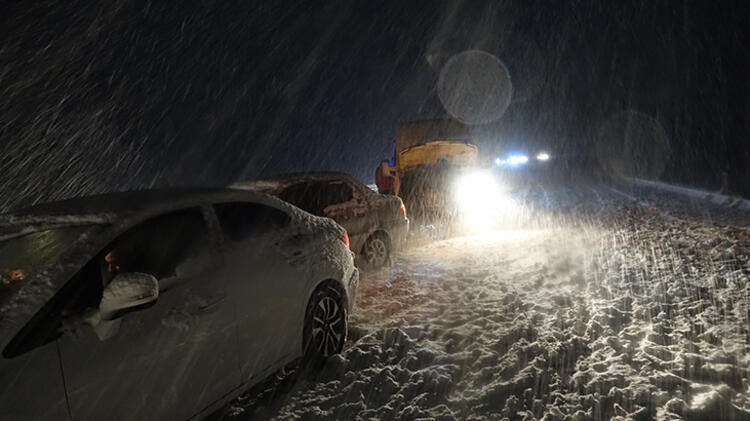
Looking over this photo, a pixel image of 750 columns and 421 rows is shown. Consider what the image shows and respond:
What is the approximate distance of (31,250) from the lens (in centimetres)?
262

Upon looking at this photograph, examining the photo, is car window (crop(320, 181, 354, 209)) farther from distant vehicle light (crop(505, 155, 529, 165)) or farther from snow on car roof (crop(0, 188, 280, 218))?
distant vehicle light (crop(505, 155, 529, 165))

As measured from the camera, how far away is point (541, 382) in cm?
328

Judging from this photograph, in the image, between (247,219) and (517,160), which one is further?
(517,160)

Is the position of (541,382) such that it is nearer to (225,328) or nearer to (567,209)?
(225,328)

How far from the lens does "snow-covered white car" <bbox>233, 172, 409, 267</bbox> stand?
233 inches

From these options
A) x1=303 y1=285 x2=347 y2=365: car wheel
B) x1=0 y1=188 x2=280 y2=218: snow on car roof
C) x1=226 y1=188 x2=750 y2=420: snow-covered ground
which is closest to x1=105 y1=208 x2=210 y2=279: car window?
x1=0 y1=188 x2=280 y2=218: snow on car roof

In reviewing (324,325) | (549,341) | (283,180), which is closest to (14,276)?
(324,325)

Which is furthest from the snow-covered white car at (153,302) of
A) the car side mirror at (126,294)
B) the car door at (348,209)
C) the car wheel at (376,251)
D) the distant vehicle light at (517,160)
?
the distant vehicle light at (517,160)

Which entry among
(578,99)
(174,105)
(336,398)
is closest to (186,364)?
(336,398)

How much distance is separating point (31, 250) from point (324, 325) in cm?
219

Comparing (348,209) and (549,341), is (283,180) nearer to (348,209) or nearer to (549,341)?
(348,209)

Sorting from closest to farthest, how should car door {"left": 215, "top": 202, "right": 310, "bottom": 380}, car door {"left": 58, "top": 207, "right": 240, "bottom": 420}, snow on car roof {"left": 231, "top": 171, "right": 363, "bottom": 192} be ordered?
car door {"left": 58, "top": 207, "right": 240, "bottom": 420}, car door {"left": 215, "top": 202, "right": 310, "bottom": 380}, snow on car roof {"left": 231, "top": 171, "right": 363, "bottom": 192}

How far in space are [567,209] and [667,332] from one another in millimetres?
8569

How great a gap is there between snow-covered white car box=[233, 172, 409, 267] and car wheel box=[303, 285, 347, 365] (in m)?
2.19
